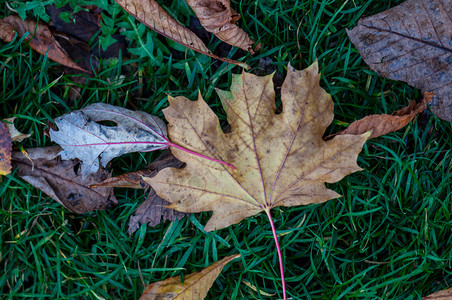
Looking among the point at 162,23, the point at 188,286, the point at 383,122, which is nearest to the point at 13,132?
the point at 162,23

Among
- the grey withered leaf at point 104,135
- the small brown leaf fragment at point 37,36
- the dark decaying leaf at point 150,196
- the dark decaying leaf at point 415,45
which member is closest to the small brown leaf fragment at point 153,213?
the dark decaying leaf at point 150,196

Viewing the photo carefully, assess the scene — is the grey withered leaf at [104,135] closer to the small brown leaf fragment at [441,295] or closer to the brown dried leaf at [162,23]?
the brown dried leaf at [162,23]

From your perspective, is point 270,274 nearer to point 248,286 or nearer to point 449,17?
point 248,286

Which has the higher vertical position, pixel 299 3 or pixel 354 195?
pixel 299 3

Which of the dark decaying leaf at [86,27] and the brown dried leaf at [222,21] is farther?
the dark decaying leaf at [86,27]

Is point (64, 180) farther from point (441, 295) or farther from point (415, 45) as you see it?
point (441, 295)

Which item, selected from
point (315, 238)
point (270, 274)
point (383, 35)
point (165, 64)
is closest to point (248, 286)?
point (270, 274)
